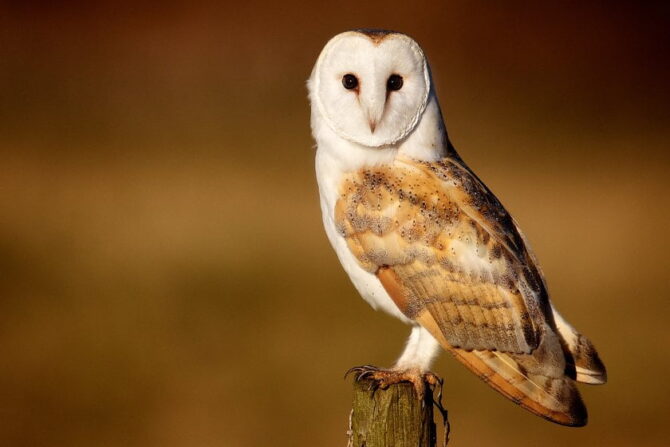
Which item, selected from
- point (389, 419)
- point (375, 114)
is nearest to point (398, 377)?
point (389, 419)

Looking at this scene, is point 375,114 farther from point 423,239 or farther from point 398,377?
point 398,377

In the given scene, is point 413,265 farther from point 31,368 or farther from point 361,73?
point 31,368

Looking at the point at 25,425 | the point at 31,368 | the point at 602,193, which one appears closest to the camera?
the point at 25,425

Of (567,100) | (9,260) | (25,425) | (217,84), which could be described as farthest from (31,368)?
(567,100)

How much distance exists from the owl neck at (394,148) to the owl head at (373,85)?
32 millimetres

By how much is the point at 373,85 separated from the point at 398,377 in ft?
3.20

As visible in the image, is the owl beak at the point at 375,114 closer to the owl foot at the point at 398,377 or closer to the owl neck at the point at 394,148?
the owl neck at the point at 394,148

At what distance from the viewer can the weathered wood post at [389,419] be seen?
3037 millimetres

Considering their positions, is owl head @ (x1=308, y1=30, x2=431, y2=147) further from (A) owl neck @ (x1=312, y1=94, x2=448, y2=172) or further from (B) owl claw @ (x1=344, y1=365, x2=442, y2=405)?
(B) owl claw @ (x1=344, y1=365, x2=442, y2=405)

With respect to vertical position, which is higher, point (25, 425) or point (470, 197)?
point (470, 197)

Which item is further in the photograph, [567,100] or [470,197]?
[567,100]

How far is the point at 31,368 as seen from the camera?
8680 millimetres

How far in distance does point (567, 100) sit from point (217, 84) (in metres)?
4.88

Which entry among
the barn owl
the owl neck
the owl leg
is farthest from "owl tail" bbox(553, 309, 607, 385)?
the owl neck
